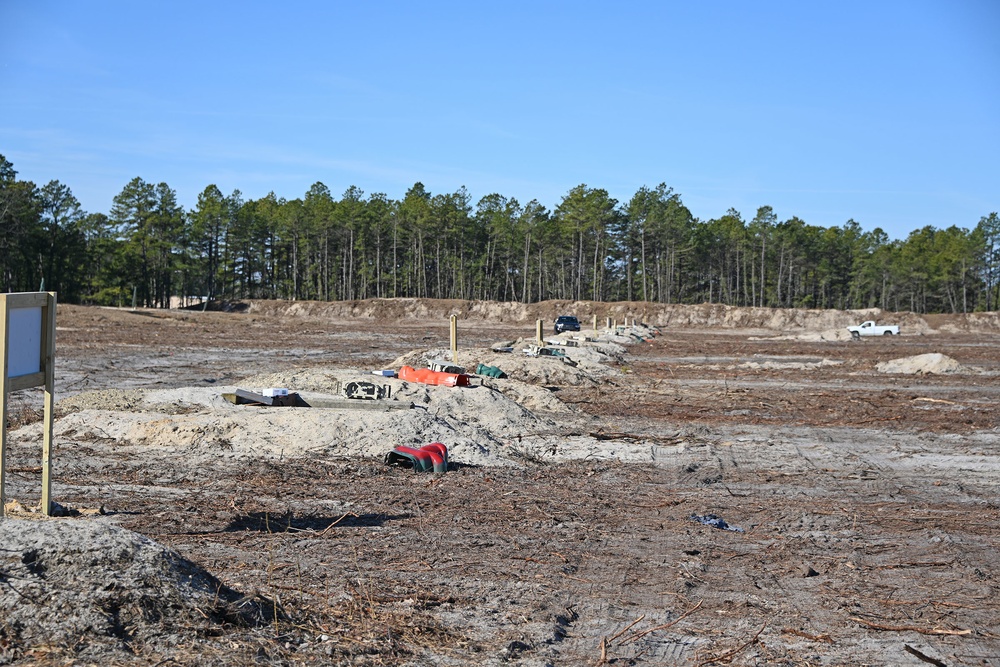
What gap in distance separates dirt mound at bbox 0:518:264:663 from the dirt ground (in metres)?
0.02

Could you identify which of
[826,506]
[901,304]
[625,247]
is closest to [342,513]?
[826,506]

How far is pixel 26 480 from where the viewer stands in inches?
413

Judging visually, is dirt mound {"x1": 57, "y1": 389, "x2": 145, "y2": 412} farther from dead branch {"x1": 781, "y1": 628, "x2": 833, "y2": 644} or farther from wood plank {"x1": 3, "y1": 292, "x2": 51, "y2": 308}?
dead branch {"x1": 781, "y1": 628, "x2": 833, "y2": 644}

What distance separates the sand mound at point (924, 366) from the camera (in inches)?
1291

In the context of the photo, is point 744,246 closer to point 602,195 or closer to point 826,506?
point 602,195

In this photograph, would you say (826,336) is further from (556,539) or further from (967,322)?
(556,539)

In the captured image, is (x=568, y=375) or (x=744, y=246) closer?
(x=568, y=375)

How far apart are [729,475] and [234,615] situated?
8809 millimetres

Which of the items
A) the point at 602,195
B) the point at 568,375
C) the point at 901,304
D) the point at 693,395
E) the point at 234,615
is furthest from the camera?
the point at 901,304

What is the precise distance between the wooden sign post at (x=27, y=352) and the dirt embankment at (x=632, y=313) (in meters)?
70.2

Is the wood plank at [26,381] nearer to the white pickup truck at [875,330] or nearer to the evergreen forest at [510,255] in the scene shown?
the white pickup truck at [875,330]

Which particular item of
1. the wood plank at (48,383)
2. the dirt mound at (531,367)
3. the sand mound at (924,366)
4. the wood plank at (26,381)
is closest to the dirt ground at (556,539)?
the wood plank at (48,383)

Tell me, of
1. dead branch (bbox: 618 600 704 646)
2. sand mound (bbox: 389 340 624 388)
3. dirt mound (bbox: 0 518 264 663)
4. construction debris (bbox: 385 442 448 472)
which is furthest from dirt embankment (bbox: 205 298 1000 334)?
dirt mound (bbox: 0 518 264 663)

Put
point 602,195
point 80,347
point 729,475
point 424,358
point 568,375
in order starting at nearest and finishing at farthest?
point 729,475 < point 568,375 < point 424,358 < point 80,347 < point 602,195
